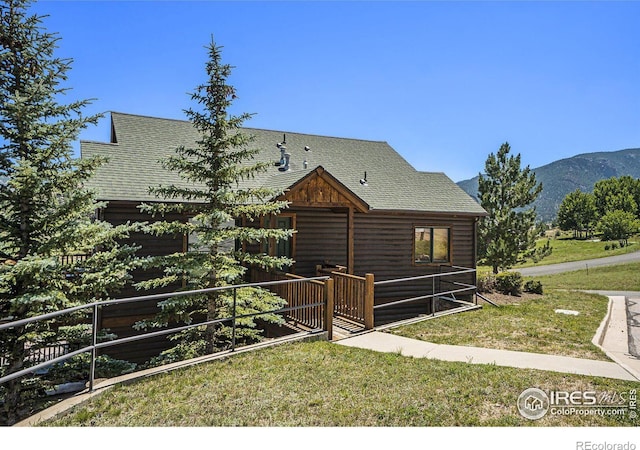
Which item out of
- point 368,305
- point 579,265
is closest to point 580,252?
point 579,265

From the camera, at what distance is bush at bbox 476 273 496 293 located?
15.1 metres

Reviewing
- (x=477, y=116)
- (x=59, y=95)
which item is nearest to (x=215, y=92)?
(x=59, y=95)

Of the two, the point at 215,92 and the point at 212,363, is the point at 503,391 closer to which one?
the point at 212,363

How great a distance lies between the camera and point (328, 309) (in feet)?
25.3

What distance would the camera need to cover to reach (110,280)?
255 inches

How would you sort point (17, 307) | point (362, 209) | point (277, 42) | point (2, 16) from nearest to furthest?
point (17, 307)
point (2, 16)
point (362, 209)
point (277, 42)

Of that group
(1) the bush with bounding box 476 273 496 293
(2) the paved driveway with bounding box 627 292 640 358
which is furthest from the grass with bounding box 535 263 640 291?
(1) the bush with bounding box 476 273 496 293

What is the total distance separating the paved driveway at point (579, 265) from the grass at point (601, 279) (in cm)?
209

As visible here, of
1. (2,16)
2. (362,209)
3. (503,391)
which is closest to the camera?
(503,391)

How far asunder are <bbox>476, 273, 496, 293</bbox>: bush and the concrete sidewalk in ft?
20.8

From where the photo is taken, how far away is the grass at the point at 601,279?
20.5 metres

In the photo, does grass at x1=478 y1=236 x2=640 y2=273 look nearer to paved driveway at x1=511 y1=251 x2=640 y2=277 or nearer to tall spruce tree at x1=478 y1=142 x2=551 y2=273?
paved driveway at x1=511 y1=251 x2=640 y2=277

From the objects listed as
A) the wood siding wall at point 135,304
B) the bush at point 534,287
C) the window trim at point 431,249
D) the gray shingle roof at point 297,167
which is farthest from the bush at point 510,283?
the wood siding wall at point 135,304
